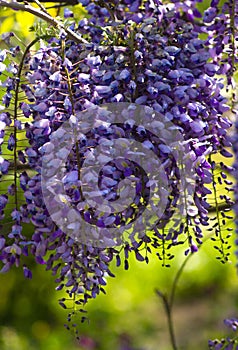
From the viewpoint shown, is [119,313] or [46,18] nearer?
[46,18]

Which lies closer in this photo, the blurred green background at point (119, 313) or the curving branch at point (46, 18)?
the curving branch at point (46, 18)

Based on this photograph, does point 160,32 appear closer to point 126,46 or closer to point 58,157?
point 126,46

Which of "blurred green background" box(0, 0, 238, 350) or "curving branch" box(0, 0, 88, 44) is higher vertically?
"curving branch" box(0, 0, 88, 44)

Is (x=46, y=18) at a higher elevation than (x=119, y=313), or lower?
higher

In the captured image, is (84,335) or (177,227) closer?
(177,227)

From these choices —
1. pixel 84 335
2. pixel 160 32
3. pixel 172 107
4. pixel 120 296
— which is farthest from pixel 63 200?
pixel 120 296

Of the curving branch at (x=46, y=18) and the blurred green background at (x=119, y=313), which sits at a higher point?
the curving branch at (x=46, y=18)

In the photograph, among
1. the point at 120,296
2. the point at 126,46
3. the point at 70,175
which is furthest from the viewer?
the point at 120,296

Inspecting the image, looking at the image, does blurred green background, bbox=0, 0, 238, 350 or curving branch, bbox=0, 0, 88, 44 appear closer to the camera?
curving branch, bbox=0, 0, 88, 44
